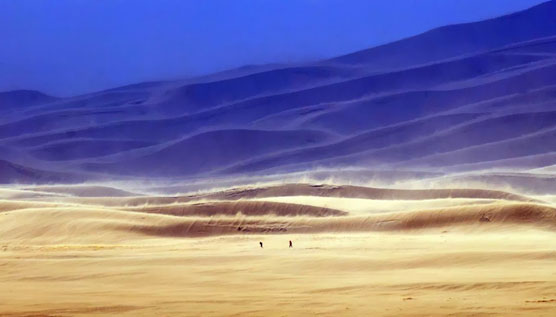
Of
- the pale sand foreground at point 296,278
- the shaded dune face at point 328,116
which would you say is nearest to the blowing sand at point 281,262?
the pale sand foreground at point 296,278

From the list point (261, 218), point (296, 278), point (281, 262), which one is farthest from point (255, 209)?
point (296, 278)

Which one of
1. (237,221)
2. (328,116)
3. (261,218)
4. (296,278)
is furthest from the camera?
(328,116)

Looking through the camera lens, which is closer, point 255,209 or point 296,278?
point 296,278

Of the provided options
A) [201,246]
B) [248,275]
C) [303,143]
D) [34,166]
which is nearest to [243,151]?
[303,143]

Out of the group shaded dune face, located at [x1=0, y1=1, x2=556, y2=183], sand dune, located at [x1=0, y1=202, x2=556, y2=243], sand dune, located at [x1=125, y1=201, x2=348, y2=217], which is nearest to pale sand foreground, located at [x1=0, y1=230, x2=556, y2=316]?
sand dune, located at [x1=0, y1=202, x2=556, y2=243]

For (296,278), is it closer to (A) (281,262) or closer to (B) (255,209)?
(A) (281,262)

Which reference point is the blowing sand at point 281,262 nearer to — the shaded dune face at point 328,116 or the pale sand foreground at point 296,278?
the pale sand foreground at point 296,278

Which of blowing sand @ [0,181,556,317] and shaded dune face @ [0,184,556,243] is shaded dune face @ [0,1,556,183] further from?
blowing sand @ [0,181,556,317]

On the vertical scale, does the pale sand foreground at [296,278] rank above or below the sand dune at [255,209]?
below
